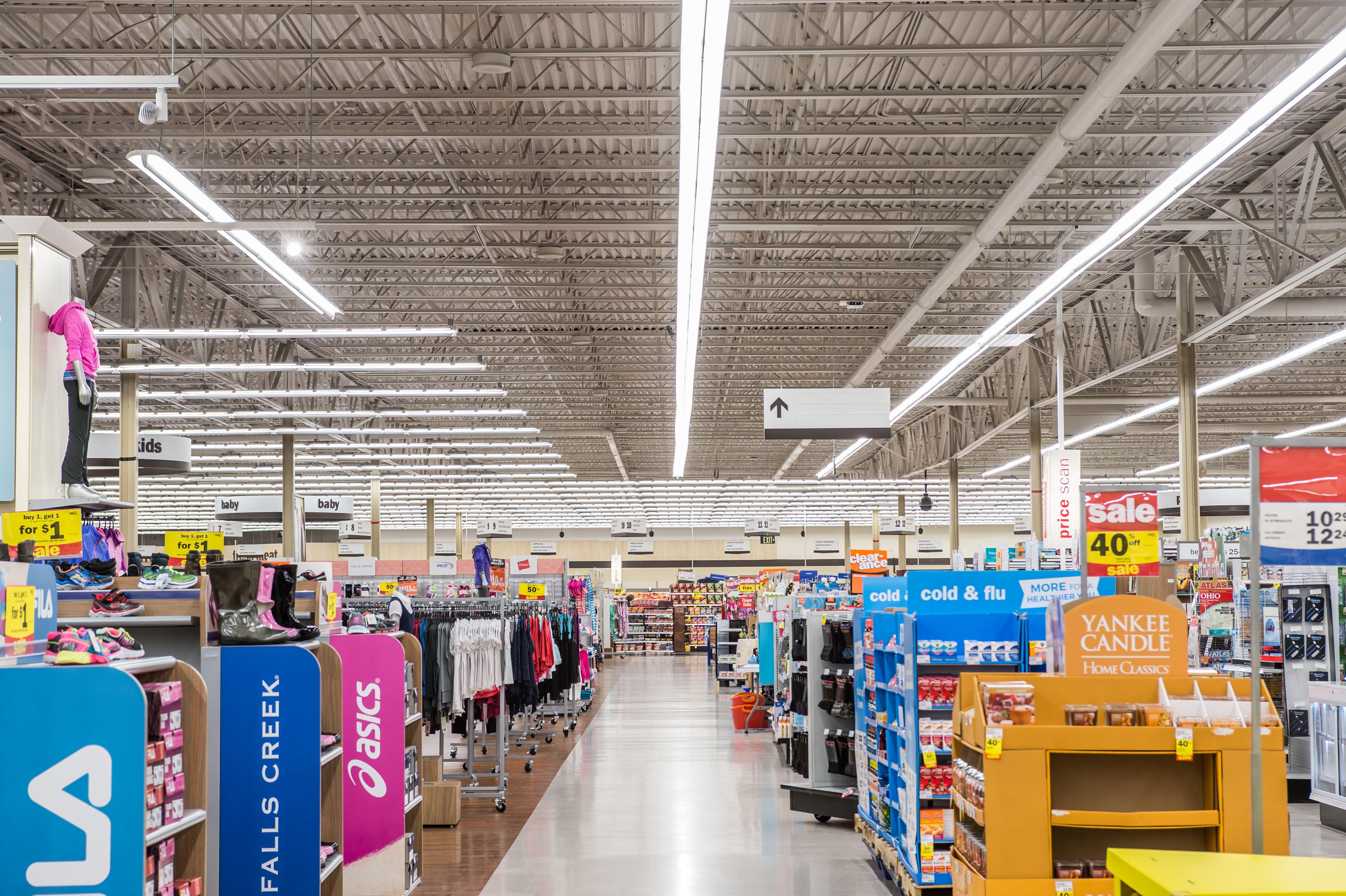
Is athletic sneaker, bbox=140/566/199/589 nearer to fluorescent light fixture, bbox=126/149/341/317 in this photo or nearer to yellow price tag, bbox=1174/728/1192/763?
fluorescent light fixture, bbox=126/149/341/317

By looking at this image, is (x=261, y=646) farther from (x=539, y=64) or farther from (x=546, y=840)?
(x=539, y=64)

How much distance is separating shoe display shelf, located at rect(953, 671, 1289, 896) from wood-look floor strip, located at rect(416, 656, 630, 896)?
3.42 meters

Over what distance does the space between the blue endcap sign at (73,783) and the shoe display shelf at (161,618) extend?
3.95ft

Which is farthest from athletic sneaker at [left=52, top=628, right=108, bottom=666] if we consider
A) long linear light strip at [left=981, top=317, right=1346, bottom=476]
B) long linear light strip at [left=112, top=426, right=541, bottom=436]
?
long linear light strip at [left=112, top=426, right=541, bottom=436]

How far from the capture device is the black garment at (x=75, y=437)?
3.88 meters

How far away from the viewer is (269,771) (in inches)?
181

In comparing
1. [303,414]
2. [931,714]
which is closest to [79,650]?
[931,714]

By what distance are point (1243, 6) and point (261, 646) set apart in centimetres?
789

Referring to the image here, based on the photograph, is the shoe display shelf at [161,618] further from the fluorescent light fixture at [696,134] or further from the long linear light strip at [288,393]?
the long linear light strip at [288,393]

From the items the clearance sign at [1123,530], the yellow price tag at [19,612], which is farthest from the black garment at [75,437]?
the clearance sign at [1123,530]

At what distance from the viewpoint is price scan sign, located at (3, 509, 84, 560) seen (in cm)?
717

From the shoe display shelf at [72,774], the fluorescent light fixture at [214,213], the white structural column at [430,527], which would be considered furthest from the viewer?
the white structural column at [430,527]

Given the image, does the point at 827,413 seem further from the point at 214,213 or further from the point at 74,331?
the point at 74,331

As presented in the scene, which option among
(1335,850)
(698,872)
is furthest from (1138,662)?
(1335,850)
